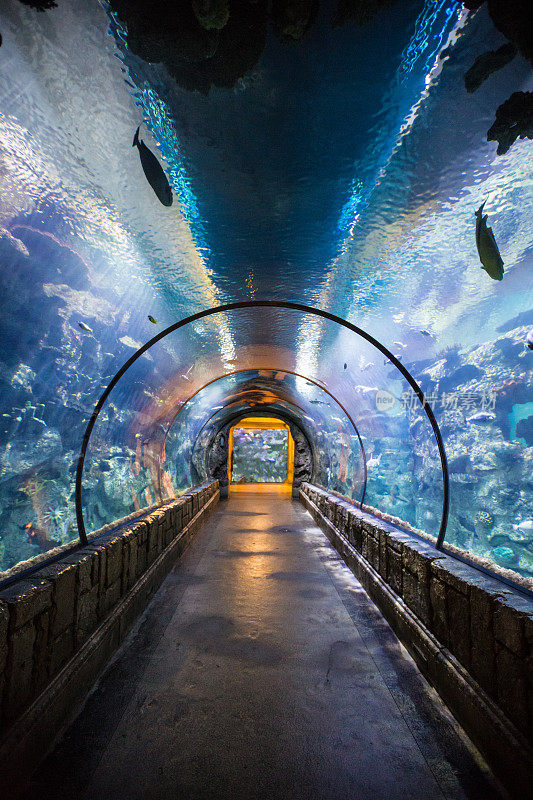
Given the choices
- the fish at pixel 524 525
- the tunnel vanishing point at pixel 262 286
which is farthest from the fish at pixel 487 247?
the fish at pixel 524 525

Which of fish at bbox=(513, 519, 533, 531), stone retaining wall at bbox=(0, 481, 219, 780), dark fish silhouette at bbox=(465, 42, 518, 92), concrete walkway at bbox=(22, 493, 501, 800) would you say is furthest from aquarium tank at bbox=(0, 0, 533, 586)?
fish at bbox=(513, 519, 533, 531)

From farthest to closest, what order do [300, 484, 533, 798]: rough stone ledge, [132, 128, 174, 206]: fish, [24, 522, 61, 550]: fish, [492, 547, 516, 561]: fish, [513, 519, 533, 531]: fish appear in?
[492, 547, 516, 561]: fish → [513, 519, 533, 531]: fish → [24, 522, 61, 550]: fish → [132, 128, 174, 206]: fish → [300, 484, 533, 798]: rough stone ledge

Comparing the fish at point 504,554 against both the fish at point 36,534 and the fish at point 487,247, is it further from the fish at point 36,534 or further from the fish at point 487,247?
the fish at point 36,534

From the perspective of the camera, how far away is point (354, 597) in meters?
4.89

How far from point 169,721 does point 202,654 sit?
2.97 feet

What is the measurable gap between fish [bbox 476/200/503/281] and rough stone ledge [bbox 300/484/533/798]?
3188 millimetres

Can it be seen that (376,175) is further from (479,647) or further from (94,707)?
(94,707)

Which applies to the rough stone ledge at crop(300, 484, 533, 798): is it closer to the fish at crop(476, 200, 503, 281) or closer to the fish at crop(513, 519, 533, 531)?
the fish at crop(476, 200, 503, 281)

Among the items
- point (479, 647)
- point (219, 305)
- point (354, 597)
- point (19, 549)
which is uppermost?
point (219, 305)

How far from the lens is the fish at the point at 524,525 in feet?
83.6

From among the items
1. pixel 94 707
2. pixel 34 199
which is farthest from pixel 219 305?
pixel 94 707

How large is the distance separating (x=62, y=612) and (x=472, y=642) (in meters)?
2.99

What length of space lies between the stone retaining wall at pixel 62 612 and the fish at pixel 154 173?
3124 millimetres

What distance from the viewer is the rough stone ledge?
1969 millimetres
